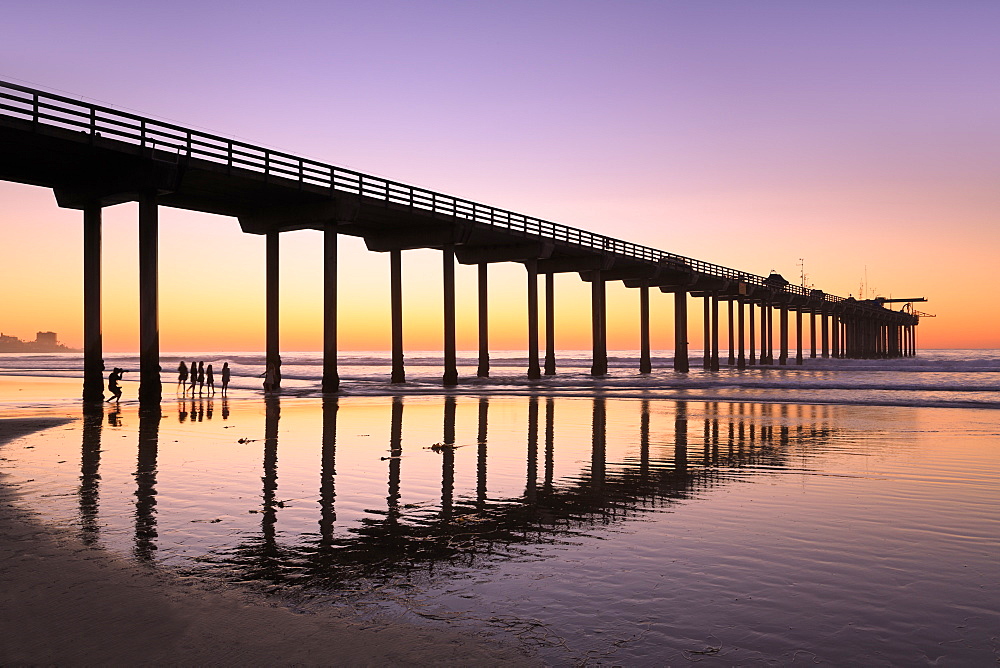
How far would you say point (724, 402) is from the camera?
92.6ft

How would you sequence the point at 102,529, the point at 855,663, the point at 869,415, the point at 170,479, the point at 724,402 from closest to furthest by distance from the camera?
the point at 855,663 < the point at 102,529 < the point at 170,479 < the point at 869,415 < the point at 724,402

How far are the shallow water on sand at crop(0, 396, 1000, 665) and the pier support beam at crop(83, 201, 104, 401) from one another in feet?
37.8

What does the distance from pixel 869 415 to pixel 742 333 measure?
203 feet

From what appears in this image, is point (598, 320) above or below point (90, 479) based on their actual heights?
above

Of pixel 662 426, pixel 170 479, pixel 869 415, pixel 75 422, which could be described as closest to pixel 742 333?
pixel 869 415

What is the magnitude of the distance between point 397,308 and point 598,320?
1652 centimetres

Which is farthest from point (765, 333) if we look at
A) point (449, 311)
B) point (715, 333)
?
point (449, 311)

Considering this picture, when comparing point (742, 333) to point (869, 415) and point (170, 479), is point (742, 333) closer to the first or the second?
point (869, 415)

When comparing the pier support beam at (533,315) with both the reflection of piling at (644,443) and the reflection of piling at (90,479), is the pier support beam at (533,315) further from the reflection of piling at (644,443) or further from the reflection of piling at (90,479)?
the reflection of piling at (90,479)

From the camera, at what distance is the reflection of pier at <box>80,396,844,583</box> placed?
6508 millimetres

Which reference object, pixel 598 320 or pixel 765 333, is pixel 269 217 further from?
pixel 765 333

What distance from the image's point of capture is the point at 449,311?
136 ft

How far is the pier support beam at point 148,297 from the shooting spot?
26.2 m

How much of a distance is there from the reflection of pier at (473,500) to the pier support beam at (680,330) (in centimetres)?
4818
